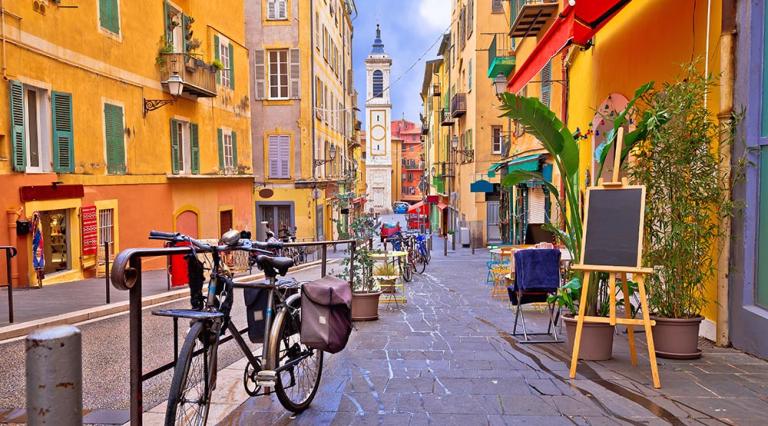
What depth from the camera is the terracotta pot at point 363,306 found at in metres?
8.14

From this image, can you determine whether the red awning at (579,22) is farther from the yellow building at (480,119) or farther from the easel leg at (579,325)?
the yellow building at (480,119)

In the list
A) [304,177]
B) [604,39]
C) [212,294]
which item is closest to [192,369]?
[212,294]

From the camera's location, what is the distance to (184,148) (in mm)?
20172

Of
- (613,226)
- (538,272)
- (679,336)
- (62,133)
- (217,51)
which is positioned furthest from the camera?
(217,51)

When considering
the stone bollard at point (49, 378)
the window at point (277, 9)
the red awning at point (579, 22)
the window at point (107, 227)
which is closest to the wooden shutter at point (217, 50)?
the window at point (277, 9)

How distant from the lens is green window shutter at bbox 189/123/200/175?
66.6ft

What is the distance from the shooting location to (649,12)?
350 inches

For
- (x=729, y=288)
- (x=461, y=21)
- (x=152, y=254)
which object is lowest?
(x=729, y=288)

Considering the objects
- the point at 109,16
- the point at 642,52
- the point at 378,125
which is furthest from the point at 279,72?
the point at 378,125

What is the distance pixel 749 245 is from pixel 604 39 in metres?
6.37

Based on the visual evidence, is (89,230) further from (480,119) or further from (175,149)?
(480,119)

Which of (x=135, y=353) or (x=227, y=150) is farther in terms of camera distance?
A: (x=227, y=150)

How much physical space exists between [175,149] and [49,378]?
59.0 feet

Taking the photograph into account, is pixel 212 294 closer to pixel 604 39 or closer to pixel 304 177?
pixel 604 39
